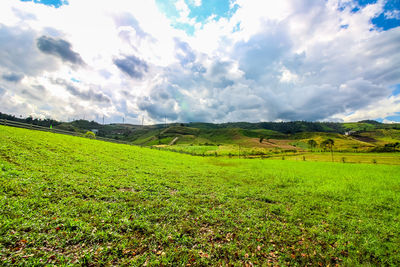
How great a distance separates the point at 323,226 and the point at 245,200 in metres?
6.19

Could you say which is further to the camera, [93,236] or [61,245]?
[93,236]

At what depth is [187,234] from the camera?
9297 millimetres

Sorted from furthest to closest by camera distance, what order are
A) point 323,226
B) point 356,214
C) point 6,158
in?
point 6,158 < point 356,214 < point 323,226

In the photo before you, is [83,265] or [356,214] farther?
[356,214]

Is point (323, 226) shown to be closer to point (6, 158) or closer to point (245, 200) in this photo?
point (245, 200)

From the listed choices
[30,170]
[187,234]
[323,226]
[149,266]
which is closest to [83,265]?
[149,266]

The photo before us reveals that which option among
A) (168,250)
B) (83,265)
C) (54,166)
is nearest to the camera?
(83,265)

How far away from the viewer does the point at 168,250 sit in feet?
25.7

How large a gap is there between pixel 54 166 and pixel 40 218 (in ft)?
34.3

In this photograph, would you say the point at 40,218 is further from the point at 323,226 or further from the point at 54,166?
the point at 323,226

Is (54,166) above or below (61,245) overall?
above

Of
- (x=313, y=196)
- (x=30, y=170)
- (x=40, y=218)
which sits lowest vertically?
(x=313, y=196)

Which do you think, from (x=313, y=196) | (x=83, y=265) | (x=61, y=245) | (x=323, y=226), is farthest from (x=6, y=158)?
(x=313, y=196)

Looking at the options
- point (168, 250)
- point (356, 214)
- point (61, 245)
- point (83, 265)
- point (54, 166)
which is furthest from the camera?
point (54, 166)
